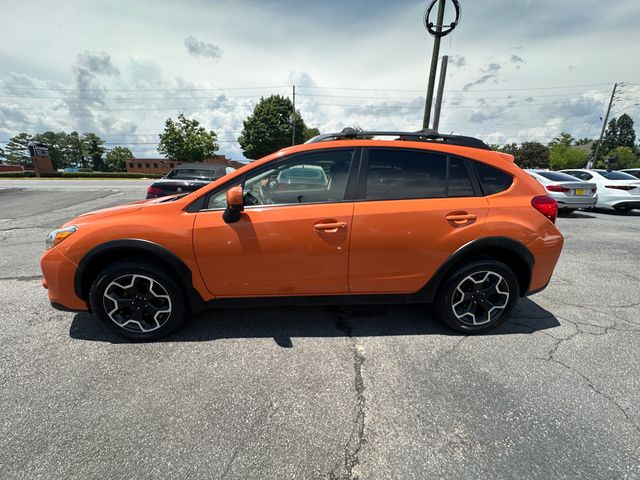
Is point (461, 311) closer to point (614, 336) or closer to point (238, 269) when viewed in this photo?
point (614, 336)

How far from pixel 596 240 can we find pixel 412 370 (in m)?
6.45

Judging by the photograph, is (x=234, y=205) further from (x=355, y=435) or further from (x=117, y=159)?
(x=117, y=159)

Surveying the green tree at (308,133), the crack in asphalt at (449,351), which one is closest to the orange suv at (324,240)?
the crack in asphalt at (449,351)

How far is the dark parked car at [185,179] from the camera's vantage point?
6.93 m

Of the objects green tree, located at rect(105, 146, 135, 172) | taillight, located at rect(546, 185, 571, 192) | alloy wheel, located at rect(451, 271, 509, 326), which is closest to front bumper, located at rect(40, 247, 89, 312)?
alloy wheel, located at rect(451, 271, 509, 326)

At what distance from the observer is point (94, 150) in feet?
292

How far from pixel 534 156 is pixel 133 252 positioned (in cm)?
7116

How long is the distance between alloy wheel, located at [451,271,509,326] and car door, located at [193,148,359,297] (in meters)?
1.09

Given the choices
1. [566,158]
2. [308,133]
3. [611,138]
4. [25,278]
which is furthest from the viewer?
[611,138]

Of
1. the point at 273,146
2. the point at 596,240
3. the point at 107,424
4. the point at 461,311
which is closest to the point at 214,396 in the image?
the point at 107,424

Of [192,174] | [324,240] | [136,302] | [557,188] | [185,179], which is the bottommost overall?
[136,302]

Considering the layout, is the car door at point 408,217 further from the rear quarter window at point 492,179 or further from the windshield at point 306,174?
the windshield at point 306,174

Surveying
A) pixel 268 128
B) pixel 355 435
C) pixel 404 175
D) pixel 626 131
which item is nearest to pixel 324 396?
pixel 355 435

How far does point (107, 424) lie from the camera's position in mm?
1839
